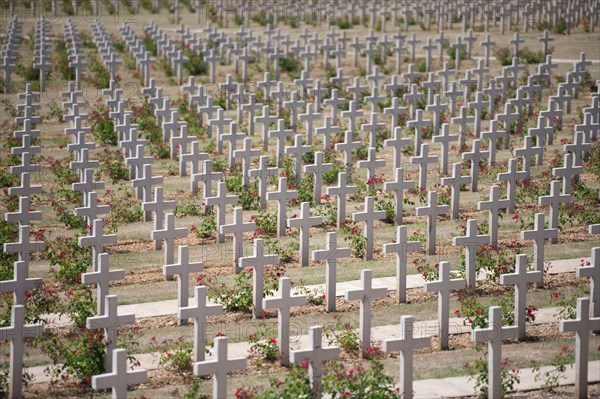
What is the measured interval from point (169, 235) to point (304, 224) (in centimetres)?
183

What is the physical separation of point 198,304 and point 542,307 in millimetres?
4458

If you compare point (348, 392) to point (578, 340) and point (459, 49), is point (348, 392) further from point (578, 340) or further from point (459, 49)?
point (459, 49)

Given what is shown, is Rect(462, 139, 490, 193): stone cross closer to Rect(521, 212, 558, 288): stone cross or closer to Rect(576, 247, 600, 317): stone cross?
Rect(521, 212, 558, 288): stone cross

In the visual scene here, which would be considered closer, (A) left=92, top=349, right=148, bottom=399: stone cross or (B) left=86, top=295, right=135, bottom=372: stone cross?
(A) left=92, top=349, right=148, bottom=399: stone cross

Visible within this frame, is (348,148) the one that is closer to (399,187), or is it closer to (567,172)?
(399,187)

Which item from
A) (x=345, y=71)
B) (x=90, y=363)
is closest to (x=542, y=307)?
(x=90, y=363)

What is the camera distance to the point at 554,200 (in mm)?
16203

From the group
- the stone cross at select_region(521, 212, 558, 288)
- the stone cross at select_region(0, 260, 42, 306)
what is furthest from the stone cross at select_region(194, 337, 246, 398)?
the stone cross at select_region(521, 212, 558, 288)

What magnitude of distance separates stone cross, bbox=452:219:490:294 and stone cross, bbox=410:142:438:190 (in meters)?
4.48

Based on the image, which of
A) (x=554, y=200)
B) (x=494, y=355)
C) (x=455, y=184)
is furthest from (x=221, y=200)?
(x=494, y=355)

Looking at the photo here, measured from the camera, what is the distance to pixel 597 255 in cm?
1260

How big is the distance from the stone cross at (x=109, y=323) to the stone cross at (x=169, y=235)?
10.8ft

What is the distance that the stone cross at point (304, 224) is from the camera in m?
15.3

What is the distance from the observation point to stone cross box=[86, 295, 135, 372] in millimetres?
11602
